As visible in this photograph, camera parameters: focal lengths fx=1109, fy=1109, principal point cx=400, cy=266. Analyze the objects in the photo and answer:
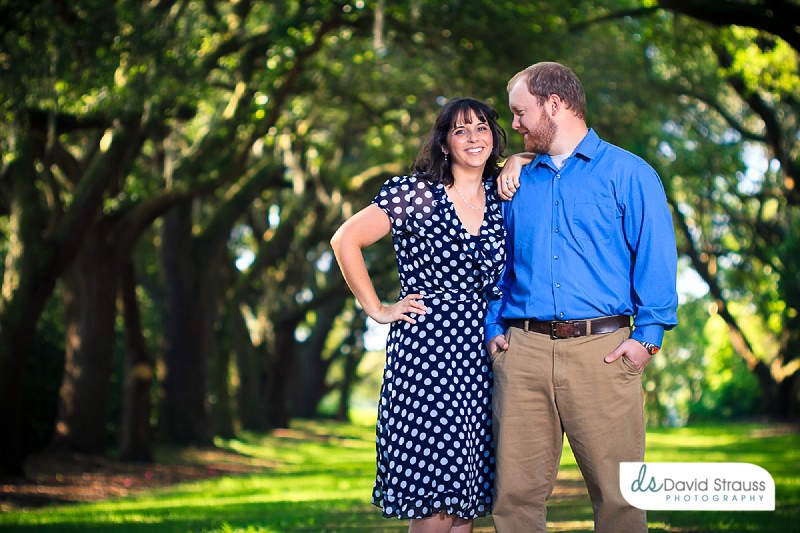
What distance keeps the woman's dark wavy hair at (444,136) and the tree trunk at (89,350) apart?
11945 millimetres

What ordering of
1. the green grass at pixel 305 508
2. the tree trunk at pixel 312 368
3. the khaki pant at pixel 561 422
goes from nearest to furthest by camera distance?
1. the khaki pant at pixel 561 422
2. the green grass at pixel 305 508
3. the tree trunk at pixel 312 368

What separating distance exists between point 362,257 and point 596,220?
1.15m

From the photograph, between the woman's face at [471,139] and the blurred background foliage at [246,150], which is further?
the blurred background foliage at [246,150]

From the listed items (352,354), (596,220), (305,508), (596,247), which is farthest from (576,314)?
(352,354)

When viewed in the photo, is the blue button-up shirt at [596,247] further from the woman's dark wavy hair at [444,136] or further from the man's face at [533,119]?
the woman's dark wavy hair at [444,136]

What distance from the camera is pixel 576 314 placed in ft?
17.4

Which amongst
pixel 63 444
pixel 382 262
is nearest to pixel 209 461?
pixel 63 444

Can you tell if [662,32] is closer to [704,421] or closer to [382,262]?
[382,262]

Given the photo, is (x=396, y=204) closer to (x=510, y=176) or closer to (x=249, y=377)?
(x=510, y=176)

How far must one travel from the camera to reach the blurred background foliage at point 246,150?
12.8 meters

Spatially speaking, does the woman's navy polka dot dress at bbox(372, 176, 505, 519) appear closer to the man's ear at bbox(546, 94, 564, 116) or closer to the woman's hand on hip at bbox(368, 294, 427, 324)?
the woman's hand on hip at bbox(368, 294, 427, 324)

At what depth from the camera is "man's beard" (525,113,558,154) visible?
5496 millimetres

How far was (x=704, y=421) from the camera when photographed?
4341 cm

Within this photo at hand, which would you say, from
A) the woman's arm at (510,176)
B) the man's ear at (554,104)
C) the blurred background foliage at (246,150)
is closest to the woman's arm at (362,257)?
the woman's arm at (510,176)
